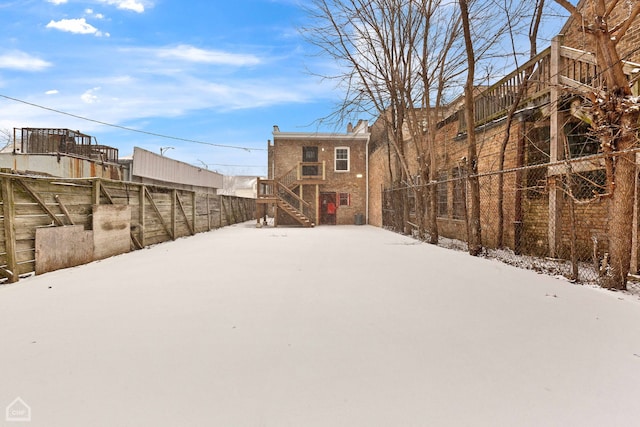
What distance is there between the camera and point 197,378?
6.30 ft

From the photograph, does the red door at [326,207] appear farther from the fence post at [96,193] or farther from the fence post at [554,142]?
the fence post at [96,193]

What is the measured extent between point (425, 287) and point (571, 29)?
10.1 m

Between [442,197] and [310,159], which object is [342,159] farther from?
[442,197]

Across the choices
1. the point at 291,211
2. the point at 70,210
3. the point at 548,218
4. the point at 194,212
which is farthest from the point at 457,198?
the point at 70,210

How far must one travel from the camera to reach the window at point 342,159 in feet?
66.4

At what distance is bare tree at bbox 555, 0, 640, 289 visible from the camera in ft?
12.7

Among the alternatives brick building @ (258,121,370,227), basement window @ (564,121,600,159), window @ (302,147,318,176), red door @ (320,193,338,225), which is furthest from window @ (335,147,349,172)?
basement window @ (564,121,600,159)

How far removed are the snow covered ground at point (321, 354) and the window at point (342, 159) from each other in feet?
53.7

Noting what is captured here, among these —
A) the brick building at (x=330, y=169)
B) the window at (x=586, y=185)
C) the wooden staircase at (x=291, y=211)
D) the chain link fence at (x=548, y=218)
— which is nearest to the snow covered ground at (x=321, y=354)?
the chain link fence at (x=548, y=218)

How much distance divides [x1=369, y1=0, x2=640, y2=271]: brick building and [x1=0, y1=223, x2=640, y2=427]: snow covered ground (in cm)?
259

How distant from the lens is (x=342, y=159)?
2031cm

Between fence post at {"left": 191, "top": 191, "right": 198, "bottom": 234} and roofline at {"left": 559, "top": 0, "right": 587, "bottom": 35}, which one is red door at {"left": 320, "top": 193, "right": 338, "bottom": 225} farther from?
roofline at {"left": 559, "top": 0, "right": 587, "bottom": 35}

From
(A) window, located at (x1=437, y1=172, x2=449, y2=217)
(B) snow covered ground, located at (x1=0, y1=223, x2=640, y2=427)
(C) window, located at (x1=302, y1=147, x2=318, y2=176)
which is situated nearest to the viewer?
(B) snow covered ground, located at (x1=0, y1=223, x2=640, y2=427)

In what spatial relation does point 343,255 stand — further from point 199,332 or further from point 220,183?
Answer: point 220,183
